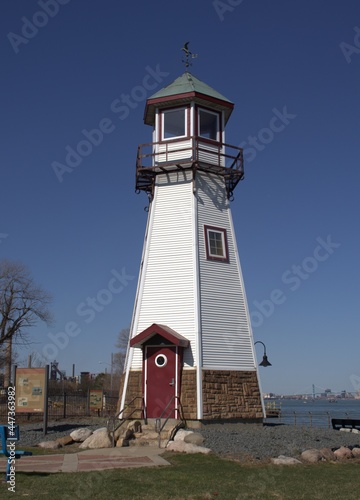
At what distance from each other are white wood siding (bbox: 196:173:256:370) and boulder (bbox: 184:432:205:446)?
383 cm

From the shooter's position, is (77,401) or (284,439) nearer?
(284,439)

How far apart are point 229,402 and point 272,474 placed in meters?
8.10

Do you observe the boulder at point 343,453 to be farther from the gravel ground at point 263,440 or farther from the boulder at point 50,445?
the boulder at point 50,445

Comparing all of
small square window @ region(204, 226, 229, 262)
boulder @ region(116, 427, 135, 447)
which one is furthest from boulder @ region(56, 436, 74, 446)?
small square window @ region(204, 226, 229, 262)

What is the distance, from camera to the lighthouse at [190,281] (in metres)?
20.2

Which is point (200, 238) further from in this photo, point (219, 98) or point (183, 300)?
point (219, 98)

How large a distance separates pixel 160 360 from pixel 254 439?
193 inches

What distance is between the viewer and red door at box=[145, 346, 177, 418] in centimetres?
2019

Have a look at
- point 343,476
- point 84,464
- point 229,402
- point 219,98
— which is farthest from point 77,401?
point 343,476

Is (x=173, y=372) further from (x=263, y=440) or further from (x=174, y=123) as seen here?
(x=174, y=123)

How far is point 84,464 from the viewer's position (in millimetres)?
13242

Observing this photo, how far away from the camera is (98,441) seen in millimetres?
16594

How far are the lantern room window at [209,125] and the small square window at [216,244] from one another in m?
3.97

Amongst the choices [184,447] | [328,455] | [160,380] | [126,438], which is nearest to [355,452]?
[328,455]
